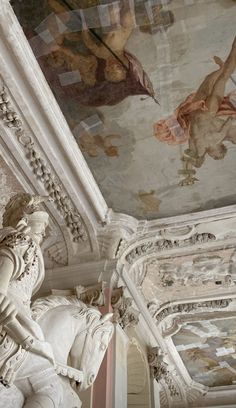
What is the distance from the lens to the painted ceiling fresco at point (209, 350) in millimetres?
11359

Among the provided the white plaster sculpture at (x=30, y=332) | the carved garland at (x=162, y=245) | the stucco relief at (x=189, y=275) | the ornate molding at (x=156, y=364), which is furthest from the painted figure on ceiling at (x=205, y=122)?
the ornate molding at (x=156, y=364)

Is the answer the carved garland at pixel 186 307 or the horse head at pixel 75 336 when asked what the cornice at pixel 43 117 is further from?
the carved garland at pixel 186 307

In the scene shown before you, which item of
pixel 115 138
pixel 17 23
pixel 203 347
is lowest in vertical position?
pixel 203 347

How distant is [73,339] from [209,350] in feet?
30.6

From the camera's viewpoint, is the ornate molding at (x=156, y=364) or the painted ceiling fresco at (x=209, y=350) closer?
the ornate molding at (x=156, y=364)

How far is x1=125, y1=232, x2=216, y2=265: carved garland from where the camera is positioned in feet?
26.5

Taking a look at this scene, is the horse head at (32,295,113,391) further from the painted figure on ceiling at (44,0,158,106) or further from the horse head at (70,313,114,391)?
the painted figure on ceiling at (44,0,158,106)

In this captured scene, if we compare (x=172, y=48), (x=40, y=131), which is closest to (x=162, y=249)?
(x=40, y=131)

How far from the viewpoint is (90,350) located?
13.5ft

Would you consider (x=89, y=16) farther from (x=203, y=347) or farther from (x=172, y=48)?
(x=203, y=347)

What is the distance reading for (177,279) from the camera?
9312 mm

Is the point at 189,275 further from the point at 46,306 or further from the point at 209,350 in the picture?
the point at 46,306

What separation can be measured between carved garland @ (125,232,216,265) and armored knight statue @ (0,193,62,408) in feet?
14.9

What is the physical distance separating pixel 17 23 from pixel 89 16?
0.85 meters
